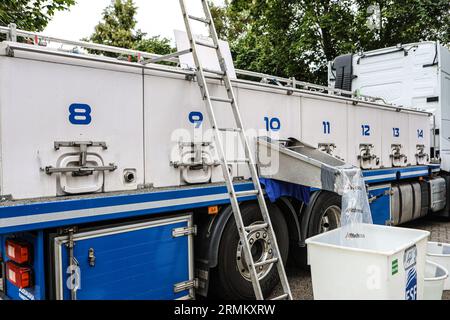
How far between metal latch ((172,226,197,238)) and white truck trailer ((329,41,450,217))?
5789 mm

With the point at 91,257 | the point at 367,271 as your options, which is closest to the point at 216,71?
the point at 91,257

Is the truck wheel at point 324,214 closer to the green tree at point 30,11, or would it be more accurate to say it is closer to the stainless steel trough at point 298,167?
the stainless steel trough at point 298,167

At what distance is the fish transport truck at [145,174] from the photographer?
2430 mm

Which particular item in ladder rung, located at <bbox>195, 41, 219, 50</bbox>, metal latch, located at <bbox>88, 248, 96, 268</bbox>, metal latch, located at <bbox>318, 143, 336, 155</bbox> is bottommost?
metal latch, located at <bbox>88, 248, 96, 268</bbox>

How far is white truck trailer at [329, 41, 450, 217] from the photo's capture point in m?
7.12

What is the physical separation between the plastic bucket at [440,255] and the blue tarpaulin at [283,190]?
1.41 meters

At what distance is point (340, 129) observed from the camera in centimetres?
510

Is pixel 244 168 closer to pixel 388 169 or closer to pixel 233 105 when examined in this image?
pixel 233 105

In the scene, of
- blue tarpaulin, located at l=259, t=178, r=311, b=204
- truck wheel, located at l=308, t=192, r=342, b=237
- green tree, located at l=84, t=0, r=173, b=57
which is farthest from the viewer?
green tree, located at l=84, t=0, r=173, b=57

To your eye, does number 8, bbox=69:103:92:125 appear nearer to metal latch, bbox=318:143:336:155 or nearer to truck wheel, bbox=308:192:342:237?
truck wheel, bbox=308:192:342:237

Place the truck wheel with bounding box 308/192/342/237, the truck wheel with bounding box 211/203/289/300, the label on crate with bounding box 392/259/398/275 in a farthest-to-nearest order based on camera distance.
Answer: the truck wheel with bounding box 308/192/342/237
the truck wheel with bounding box 211/203/289/300
the label on crate with bounding box 392/259/398/275

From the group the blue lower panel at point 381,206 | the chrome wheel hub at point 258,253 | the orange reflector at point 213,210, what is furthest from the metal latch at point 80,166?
the blue lower panel at point 381,206

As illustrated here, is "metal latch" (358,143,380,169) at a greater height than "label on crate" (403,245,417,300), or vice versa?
"metal latch" (358,143,380,169)

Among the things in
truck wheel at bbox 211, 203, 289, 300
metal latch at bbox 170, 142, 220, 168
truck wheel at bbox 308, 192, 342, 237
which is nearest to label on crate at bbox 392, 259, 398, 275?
truck wheel at bbox 211, 203, 289, 300
